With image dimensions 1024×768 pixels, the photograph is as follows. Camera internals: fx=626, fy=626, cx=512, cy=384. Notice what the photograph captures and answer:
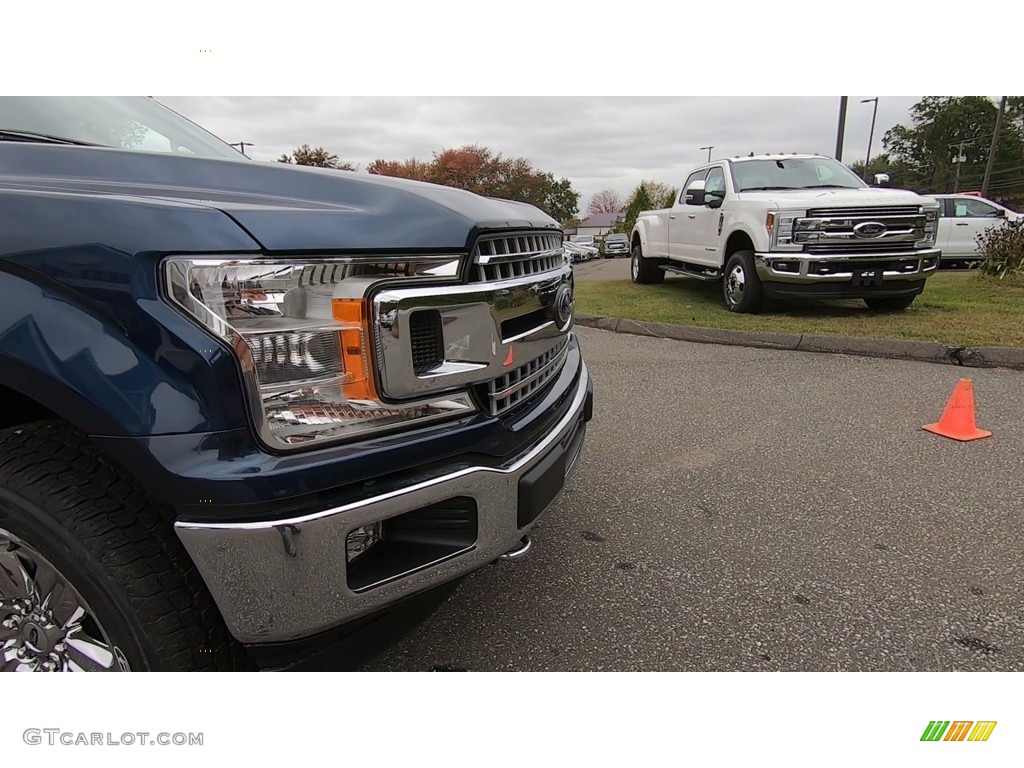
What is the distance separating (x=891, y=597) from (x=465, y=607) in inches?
60.8

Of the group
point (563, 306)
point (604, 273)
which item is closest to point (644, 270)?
point (604, 273)

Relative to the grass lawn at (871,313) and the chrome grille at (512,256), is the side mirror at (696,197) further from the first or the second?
the chrome grille at (512,256)

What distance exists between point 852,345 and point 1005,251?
5897 millimetres

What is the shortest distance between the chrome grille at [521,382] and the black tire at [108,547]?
807 millimetres

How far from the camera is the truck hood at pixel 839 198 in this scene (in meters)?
6.74

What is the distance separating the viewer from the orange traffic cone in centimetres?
384

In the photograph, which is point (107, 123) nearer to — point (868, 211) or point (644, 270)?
point (868, 211)

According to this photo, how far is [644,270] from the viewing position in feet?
38.9

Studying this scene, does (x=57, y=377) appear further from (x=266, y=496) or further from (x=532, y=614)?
(x=532, y=614)

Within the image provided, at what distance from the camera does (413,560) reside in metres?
1.48

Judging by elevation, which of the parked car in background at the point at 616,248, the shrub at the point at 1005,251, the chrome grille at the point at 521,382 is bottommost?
the parked car in background at the point at 616,248

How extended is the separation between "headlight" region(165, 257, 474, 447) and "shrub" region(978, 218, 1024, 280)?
11.4 m

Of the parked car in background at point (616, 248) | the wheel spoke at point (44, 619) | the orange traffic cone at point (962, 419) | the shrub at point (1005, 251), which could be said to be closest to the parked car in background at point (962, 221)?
the shrub at point (1005, 251)
